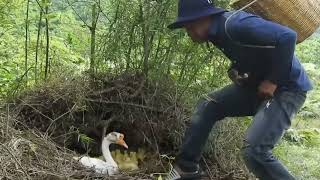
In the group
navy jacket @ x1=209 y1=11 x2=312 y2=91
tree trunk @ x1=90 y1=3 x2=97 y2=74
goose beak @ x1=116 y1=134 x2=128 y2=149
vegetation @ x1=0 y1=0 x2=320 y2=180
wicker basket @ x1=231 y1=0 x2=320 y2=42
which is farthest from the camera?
tree trunk @ x1=90 y1=3 x2=97 y2=74

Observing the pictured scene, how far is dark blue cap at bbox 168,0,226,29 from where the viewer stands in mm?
4375

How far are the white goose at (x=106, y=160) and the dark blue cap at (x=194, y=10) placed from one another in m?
1.55

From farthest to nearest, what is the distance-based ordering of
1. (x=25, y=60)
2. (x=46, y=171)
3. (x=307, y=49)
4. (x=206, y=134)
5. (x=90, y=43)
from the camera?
(x=307, y=49)
(x=25, y=60)
(x=90, y=43)
(x=206, y=134)
(x=46, y=171)

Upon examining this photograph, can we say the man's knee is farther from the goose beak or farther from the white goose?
the goose beak

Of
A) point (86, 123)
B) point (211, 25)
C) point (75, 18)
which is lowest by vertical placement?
point (86, 123)

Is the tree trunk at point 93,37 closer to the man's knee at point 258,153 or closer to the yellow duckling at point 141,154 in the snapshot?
the yellow duckling at point 141,154

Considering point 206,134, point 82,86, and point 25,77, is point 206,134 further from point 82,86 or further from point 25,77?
point 25,77

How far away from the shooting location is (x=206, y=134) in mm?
5098

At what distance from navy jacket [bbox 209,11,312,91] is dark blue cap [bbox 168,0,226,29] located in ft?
0.29

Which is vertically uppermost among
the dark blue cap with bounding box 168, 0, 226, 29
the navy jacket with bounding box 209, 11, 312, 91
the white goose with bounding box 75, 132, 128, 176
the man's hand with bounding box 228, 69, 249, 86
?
the dark blue cap with bounding box 168, 0, 226, 29

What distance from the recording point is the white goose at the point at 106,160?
5281mm

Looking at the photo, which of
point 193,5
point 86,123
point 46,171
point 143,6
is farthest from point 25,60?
point 193,5

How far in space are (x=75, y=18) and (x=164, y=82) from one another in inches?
50.1

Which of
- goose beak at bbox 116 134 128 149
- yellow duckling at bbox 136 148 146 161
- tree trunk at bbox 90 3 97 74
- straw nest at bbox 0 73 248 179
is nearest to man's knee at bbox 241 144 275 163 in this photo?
straw nest at bbox 0 73 248 179
